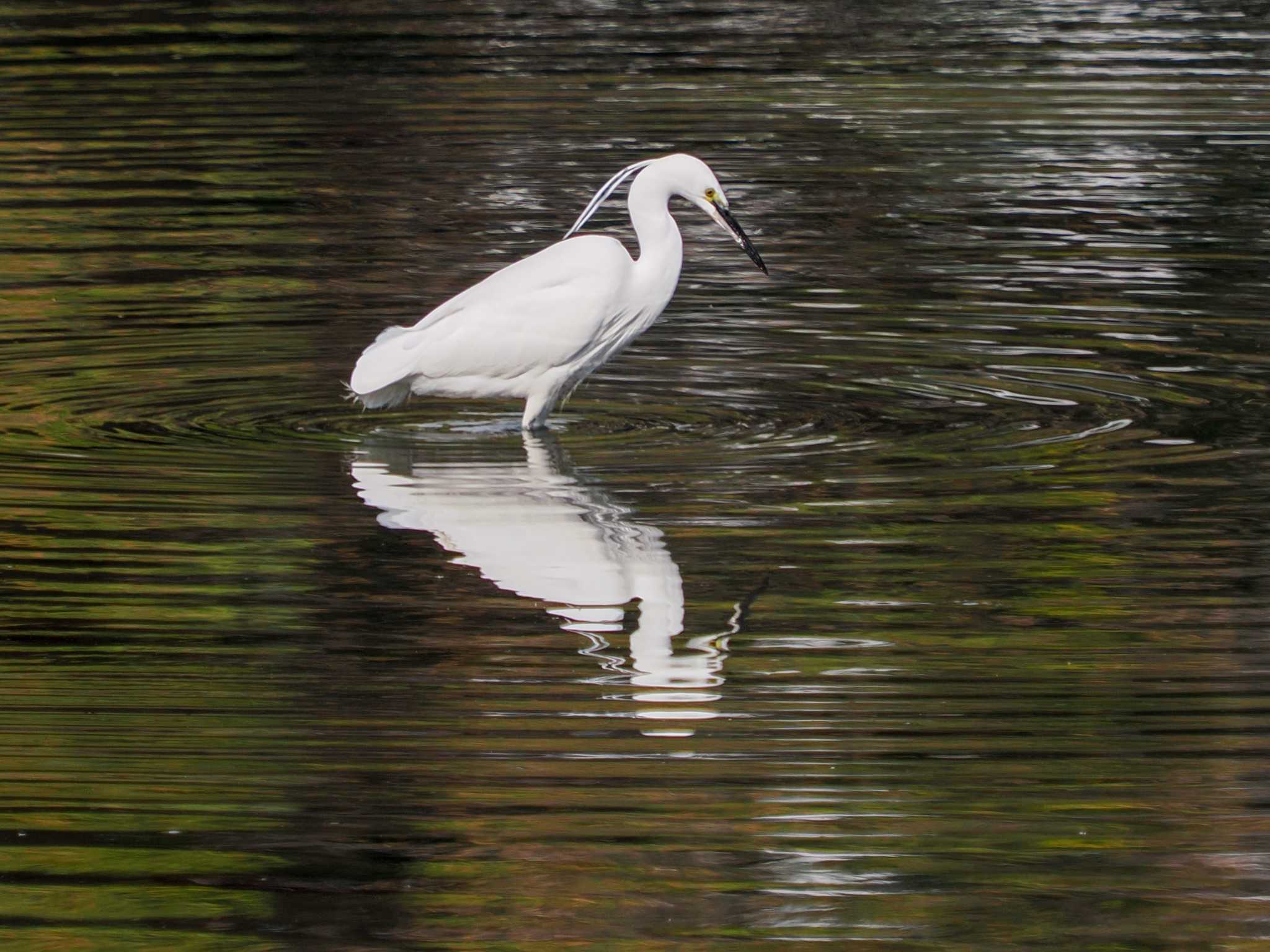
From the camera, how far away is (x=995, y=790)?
222 inches

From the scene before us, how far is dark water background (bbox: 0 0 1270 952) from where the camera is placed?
5.29 m

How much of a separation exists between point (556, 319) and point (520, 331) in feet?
0.48

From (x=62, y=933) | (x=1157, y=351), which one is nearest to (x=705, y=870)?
(x=62, y=933)

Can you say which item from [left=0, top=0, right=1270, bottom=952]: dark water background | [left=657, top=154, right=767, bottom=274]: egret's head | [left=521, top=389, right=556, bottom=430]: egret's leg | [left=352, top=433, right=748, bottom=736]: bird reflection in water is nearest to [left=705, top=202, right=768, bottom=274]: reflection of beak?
[left=657, top=154, right=767, bottom=274]: egret's head

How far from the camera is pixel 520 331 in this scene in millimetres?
9406

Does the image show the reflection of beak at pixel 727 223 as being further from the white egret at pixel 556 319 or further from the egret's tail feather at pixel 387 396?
the egret's tail feather at pixel 387 396

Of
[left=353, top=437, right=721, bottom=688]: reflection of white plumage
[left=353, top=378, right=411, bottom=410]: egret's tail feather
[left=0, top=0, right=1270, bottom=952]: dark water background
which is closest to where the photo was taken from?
[left=0, top=0, right=1270, bottom=952]: dark water background

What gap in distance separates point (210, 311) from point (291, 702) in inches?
217

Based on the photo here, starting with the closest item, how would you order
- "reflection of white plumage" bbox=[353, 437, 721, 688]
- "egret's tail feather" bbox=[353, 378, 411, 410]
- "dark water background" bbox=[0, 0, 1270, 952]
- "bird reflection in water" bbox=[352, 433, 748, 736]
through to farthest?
1. "dark water background" bbox=[0, 0, 1270, 952]
2. "bird reflection in water" bbox=[352, 433, 748, 736]
3. "reflection of white plumage" bbox=[353, 437, 721, 688]
4. "egret's tail feather" bbox=[353, 378, 411, 410]

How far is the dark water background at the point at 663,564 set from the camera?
17.4ft

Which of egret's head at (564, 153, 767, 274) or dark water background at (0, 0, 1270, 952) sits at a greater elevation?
egret's head at (564, 153, 767, 274)

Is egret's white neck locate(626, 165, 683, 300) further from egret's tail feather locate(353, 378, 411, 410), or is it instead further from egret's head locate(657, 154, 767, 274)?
egret's tail feather locate(353, 378, 411, 410)

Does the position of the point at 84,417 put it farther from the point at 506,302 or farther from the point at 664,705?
the point at 664,705

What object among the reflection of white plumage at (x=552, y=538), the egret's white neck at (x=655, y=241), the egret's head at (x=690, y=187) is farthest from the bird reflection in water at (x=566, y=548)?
the egret's head at (x=690, y=187)
